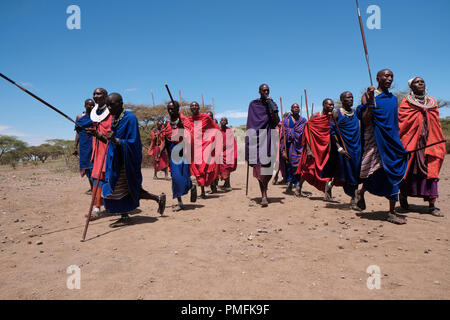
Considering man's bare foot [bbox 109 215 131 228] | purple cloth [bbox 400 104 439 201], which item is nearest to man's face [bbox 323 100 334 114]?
purple cloth [bbox 400 104 439 201]

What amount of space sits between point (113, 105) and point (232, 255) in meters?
3.11

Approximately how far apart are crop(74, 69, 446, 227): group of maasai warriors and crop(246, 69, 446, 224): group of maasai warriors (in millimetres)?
16

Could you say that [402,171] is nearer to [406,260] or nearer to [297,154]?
[406,260]

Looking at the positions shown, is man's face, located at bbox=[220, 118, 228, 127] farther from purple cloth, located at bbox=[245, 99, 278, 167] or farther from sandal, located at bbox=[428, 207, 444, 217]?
sandal, located at bbox=[428, 207, 444, 217]

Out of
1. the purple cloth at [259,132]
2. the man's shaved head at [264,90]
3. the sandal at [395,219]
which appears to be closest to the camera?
the sandal at [395,219]

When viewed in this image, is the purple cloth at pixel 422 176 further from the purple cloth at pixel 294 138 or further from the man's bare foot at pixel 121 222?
the man's bare foot at pixel 121 222

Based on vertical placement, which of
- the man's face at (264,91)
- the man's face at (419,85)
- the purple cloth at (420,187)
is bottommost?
the purple cloth at (420,187)

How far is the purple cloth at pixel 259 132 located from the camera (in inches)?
253

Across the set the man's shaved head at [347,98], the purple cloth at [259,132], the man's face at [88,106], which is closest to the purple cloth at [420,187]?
the man's shaved head at [347,98]

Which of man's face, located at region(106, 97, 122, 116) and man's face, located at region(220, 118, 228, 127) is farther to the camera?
man's face, located at region(220, 118, 228, 127)

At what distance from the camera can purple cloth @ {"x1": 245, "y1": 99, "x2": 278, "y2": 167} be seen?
6.44m

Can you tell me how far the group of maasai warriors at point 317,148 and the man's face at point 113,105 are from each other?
0.02 meters

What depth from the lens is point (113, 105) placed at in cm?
482

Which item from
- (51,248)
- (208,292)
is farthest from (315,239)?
(51,248)
